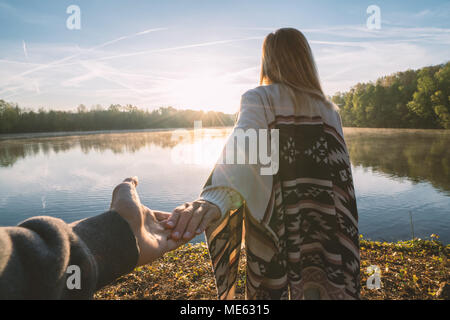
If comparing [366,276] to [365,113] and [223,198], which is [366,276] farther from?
[365,113]

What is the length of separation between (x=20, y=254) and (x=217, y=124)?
128200 millimetres

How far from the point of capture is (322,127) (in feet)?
6.46

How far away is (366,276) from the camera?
434 cm

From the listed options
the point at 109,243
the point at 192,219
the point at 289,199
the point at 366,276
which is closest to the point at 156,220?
the point at 192,219

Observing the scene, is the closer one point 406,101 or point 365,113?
point 406,101

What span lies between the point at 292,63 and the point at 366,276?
3.99m

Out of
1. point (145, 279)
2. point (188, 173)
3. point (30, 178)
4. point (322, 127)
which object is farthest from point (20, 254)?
point (30, 178)

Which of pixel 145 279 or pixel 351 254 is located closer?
pixel 351 254

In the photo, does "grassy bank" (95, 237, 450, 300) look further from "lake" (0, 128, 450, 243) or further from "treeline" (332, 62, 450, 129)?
"treeline" (332, 62, 450, 129)

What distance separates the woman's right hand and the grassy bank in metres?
2.91

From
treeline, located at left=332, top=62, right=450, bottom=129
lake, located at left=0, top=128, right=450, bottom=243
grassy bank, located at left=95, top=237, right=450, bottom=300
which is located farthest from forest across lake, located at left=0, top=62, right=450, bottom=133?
grassy bank, located at left=95, top=237, right=450, bottom=300

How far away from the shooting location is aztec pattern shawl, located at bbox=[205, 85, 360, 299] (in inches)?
67.1

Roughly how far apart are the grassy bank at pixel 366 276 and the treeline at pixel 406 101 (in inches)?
2452
